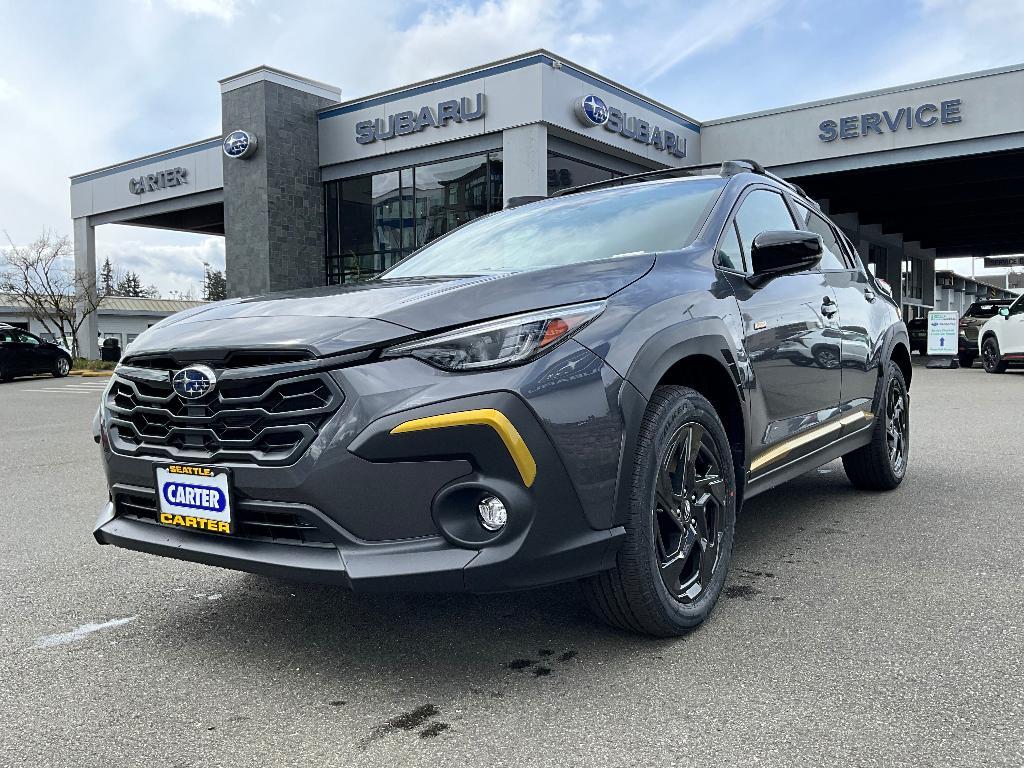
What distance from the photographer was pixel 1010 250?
161ft

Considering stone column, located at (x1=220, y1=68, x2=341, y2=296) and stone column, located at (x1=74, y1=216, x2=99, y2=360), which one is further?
stone column, located at (x1=74, y1=216, x2=99, y2=360)

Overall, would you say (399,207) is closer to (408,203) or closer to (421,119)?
(408,203)

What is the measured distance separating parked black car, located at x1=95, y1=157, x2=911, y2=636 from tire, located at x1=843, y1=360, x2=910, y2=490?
2018 millimetres

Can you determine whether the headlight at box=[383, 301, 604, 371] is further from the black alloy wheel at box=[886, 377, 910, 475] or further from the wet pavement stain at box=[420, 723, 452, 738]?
the black alloy wheel at box=[886, 377, 910, 475]

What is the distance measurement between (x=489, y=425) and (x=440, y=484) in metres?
0.21

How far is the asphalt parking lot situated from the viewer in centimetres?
215

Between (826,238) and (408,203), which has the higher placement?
(408,203)

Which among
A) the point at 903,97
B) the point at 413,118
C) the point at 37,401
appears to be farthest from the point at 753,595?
the point at 903,97

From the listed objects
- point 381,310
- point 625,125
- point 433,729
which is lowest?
point 433,729

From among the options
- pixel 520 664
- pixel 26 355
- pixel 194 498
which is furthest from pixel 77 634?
pixel 26 355

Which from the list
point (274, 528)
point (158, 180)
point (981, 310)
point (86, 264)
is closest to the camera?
point (274, 528)

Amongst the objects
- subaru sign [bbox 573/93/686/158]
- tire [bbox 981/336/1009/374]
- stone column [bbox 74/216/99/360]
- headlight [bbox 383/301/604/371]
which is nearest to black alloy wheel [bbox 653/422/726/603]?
headlight [bbox 383/301/604/371]

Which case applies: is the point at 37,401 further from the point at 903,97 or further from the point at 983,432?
the point at 903,97

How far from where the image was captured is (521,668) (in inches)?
103
